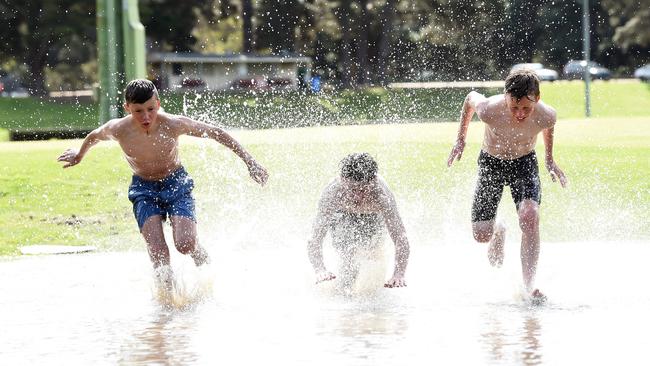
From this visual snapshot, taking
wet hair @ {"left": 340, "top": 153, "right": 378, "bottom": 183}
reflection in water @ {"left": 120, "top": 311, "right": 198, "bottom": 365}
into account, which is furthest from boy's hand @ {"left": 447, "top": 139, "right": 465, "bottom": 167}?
reflection in water @ {"left": 120, "top": 311, "right": 198, "bottom": 365}

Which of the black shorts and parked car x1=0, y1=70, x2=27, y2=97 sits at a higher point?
the black shorts

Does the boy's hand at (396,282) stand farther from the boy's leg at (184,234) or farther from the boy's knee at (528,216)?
the boy's leg at (184,234)

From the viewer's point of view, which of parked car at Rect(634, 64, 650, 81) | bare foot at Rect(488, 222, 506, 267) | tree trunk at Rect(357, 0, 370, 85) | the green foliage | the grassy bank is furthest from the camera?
parked car at Rect(634, 64, 650, 81)

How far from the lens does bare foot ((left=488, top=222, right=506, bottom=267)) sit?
27.3 feet

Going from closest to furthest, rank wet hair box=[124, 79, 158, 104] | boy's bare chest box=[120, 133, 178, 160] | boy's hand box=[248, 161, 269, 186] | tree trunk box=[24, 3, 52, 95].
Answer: boy's hand box=[248, 161, 269, 186]
wet hair box=[124, 79, 158, 104]
boy's bare chest box=[120, 133, 178, 160]
tree trunk box=[24, 3, 52, 95]

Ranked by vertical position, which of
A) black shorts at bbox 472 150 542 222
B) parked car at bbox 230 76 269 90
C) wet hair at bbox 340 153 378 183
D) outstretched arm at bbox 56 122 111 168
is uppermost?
outstretched arm at bbox 56 122 111 168

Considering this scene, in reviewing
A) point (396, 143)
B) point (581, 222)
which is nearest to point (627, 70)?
point (396, 143)

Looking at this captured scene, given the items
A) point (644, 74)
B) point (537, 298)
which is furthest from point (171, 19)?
point (537, 298)

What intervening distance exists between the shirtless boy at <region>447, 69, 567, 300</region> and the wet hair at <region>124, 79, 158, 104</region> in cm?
187

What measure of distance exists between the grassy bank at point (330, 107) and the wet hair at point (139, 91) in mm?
14637

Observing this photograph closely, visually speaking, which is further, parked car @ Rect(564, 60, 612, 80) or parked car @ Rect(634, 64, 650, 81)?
parked car @ Rect(564, 60, 612, 80)

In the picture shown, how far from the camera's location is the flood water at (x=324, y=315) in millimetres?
5711

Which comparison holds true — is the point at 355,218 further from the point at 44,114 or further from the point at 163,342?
the point at 44,114

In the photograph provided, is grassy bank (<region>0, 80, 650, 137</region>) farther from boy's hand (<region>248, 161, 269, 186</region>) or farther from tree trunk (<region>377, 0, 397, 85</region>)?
boy's hand (<region>248, 161, 269, 186</region>)
